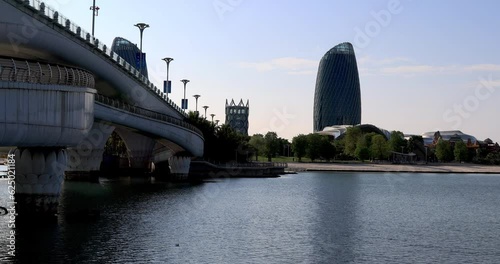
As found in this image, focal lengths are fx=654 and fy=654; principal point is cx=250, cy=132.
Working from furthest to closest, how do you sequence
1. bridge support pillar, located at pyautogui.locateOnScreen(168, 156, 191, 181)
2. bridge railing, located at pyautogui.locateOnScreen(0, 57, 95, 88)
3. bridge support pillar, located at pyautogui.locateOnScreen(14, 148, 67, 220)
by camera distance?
1. bridge support pillar, located at pyautogui.locateOnScreen(168, 156, 191, 181)
2. bridge support pillar, located at pyautogui.locateOnScreen(14, 148, 67, 220)
3. bridge railing, located at pyautogui.locateOnScreen(0, 57, 95, 88)

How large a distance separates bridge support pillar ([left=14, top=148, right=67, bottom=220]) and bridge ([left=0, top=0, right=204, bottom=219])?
0.24 ft

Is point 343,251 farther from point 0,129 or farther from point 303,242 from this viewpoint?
Result: point 0,129

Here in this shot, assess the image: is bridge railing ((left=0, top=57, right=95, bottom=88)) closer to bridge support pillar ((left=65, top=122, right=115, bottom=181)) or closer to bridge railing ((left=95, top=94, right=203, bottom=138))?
bridge railing ((left=95, top=94, right=203, bottom=138))

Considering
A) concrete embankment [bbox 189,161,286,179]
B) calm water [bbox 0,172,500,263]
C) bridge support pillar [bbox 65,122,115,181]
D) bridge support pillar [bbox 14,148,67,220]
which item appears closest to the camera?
calm water [bbox 0,172,500,263]

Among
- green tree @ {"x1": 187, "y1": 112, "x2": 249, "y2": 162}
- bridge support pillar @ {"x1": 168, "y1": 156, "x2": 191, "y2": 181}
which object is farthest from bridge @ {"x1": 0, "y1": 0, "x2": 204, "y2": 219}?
green tree @ {"x1": 187, "y1": 112, "x2": 249, "y2": 162}

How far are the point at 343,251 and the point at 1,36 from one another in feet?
128

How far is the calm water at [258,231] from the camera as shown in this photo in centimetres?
4266

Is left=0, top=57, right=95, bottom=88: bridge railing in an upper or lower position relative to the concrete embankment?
upper

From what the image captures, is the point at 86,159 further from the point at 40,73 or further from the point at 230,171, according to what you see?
the point at 40,73

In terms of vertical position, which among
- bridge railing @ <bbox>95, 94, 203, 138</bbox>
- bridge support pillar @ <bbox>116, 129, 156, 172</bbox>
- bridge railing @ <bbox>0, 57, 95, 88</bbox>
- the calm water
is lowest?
the calm water

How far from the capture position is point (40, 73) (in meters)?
45.6

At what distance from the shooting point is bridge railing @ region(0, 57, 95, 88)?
4312cm

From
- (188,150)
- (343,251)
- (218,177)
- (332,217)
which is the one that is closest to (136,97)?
(188,150)

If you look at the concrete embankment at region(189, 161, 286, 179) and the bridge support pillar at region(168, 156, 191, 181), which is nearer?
the bridge support pillar at region(168, 156, 191, 181)
